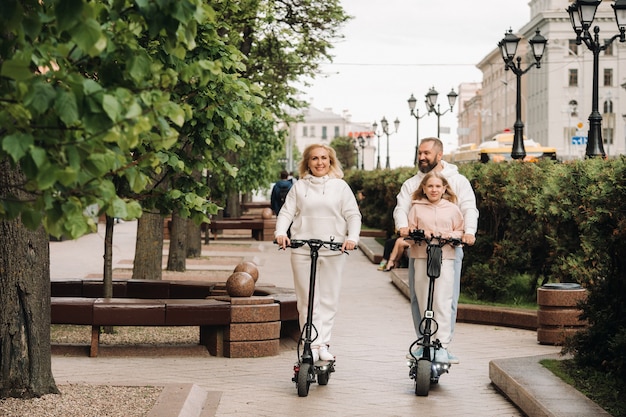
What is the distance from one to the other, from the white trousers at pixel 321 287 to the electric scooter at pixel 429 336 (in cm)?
64

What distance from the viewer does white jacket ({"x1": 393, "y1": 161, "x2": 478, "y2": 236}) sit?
9453 millimetres

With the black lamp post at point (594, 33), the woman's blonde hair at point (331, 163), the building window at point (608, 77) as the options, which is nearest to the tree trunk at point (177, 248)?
the black lamp post at point (594, 33)

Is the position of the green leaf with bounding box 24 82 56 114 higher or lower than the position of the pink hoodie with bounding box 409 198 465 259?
higher

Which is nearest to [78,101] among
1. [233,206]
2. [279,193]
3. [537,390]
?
[537,390]

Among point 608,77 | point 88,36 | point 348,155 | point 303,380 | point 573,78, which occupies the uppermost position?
point 608,77

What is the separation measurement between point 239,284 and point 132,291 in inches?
87.8

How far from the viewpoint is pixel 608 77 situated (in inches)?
4107

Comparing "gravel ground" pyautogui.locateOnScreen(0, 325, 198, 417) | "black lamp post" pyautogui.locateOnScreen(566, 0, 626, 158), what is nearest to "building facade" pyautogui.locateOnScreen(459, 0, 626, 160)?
"black lamp post" pyautogui.locateOnScreen(566, 0, 626, 158)

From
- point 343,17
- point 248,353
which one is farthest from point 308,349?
point 343,17

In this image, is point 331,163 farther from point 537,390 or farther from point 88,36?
point 88,36

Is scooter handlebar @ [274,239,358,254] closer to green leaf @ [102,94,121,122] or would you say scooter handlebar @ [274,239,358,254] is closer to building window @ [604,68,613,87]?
green leaf @ [102,94,121,122]

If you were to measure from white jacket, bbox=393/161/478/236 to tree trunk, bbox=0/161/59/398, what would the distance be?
2.78 meters

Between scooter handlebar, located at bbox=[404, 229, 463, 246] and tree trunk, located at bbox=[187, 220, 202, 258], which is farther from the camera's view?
tree trunk, located at bbox=[187, 220, 202, 258]

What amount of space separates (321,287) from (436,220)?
3.31ft
